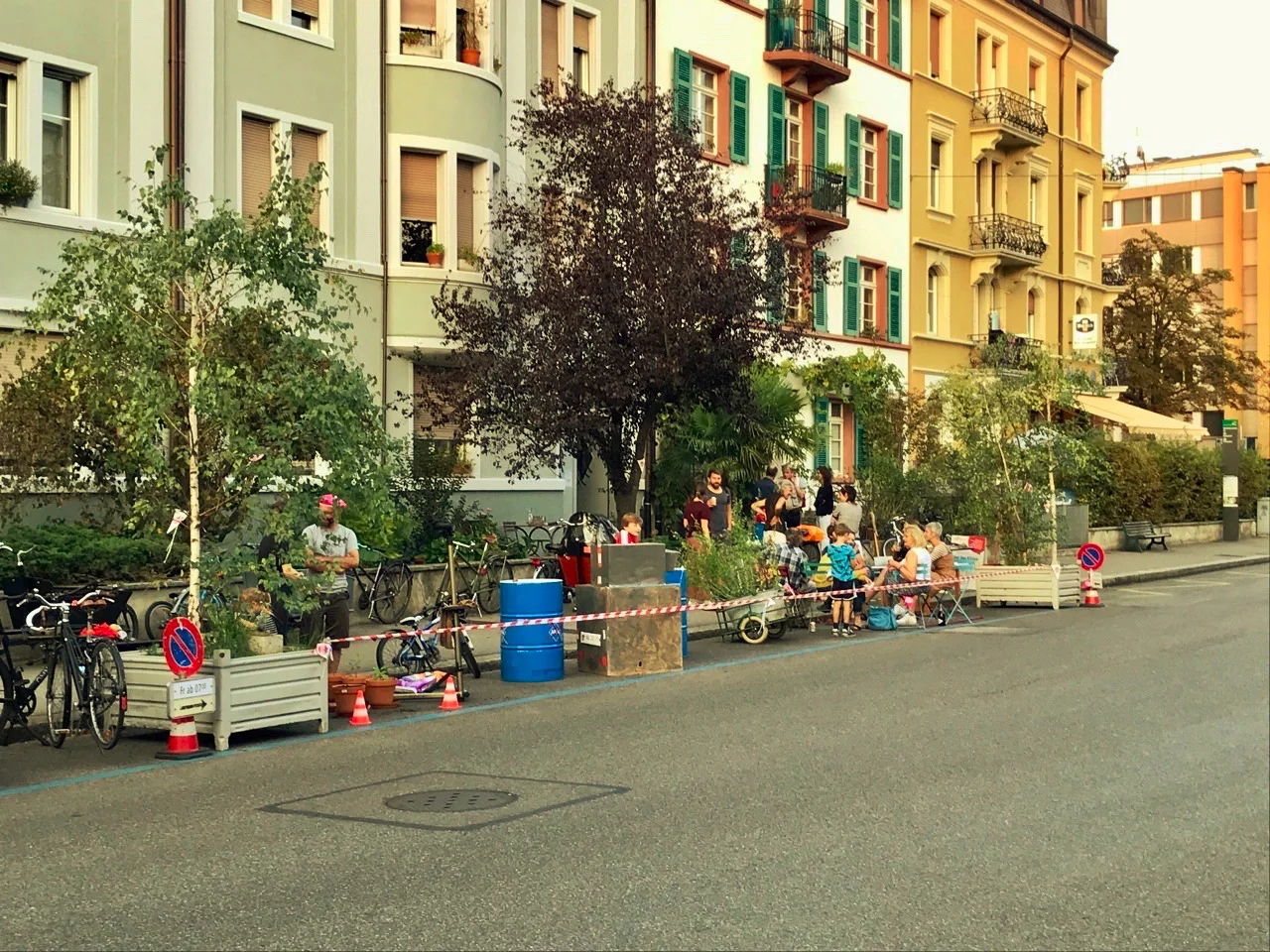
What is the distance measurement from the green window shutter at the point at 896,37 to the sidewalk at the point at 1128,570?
12.5m

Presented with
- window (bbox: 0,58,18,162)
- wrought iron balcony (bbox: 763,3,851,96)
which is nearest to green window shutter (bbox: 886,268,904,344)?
wrought iron balcony (bbox: 763,3,851,96)

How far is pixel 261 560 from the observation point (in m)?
13.2

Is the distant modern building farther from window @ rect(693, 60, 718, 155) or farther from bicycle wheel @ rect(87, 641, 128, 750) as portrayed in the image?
bicycle wheel @ rect(87, 641, 128, 750)

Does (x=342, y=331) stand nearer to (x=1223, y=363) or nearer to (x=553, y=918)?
(x=553, y=918)

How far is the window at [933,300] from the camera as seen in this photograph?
4325 centimetres

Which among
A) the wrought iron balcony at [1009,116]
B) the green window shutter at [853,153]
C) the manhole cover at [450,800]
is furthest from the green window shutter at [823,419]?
the manhole cover at [450,800]

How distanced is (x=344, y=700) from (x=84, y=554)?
499cm

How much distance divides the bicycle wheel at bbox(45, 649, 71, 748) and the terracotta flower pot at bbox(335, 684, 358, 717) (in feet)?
7.19

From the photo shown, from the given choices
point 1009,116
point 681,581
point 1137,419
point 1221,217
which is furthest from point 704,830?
point 1221,217

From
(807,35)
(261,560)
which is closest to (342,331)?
(261,560)

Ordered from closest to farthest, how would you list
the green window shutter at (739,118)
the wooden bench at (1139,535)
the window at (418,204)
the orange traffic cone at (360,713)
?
the orange traffic cone at (360,713) → the window at (418,204) → the green window shutter at (739,118) → the wooden bench at (1139,535)

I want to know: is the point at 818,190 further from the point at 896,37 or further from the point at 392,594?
the point at 392,594

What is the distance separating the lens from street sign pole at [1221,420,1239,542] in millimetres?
43562

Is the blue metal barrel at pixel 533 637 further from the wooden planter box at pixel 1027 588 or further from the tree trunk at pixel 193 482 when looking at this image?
the wooden planter box at pixel 1027 588
